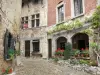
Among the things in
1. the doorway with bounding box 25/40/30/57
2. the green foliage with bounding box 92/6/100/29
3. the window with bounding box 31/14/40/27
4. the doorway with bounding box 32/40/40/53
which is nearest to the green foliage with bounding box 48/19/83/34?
the green foliage with bounding box 92/6/100/29

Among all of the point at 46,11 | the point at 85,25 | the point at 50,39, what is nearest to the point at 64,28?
the point at 85,25

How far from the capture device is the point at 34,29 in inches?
620

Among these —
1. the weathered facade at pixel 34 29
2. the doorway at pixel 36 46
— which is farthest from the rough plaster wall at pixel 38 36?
the doorway at pixel 36 46

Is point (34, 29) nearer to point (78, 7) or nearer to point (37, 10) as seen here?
point (37, 10)

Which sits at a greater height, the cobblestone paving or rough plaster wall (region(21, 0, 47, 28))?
rough plaster wall (region(21, 0, 47, 28))

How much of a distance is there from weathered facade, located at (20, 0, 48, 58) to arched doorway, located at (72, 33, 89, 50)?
160 inches

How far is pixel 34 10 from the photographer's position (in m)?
16.2

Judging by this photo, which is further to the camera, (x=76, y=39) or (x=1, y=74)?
(x=76, y=39)

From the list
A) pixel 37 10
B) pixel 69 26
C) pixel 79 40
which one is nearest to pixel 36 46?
pixel 37 10

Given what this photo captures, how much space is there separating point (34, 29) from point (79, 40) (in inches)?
236

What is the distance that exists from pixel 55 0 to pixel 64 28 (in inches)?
146

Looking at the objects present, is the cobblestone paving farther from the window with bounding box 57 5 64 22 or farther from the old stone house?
the window with bounding box 57 5 64 22

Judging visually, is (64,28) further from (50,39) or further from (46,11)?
(46,11)

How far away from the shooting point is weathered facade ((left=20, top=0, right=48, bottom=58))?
49.2 ft
